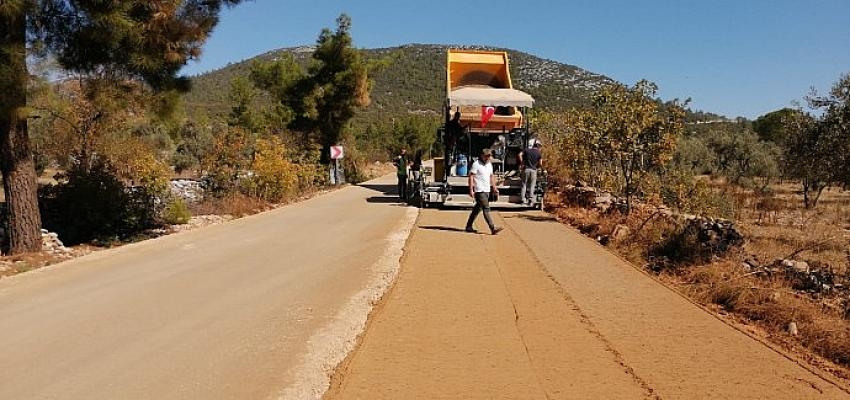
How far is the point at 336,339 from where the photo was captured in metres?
5.96

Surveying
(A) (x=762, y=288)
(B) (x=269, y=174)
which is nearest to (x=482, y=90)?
(B) (x=269, y=174)

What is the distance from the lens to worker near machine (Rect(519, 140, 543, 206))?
52.8 ft

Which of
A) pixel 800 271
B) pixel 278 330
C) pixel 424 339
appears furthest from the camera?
pixel 800 271

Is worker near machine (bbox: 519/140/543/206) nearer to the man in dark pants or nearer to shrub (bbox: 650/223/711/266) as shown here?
the man in dark pants

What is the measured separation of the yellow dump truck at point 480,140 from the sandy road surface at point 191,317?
5125mm

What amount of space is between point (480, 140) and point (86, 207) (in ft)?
33.6

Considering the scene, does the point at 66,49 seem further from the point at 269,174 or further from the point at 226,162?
the point at 269,174

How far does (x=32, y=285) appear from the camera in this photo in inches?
332

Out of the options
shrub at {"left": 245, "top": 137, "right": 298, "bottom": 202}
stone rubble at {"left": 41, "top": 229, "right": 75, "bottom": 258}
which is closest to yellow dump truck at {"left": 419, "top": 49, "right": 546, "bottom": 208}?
shrub at {"left": 245, "top": 137, "right": 298, "bottom": 202}

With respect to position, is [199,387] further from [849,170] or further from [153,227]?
[849,170]

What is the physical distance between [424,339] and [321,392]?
1446 millimetres

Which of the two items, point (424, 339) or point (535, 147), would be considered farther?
point (535, 147)

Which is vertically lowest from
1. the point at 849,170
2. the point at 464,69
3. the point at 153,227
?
the point at 153,227

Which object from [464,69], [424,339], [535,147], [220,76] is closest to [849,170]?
[535,147]
